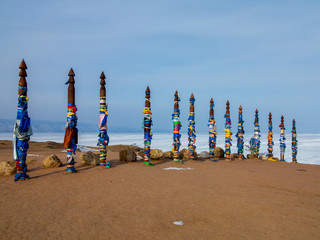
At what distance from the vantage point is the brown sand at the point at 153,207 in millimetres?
5160

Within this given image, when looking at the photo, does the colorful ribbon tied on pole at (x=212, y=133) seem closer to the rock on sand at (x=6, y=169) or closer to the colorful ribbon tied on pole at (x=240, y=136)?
the colorful ribbon tied on pole at (x=240, y=136)

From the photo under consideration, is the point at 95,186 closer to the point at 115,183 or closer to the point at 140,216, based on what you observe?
the point at 115,183

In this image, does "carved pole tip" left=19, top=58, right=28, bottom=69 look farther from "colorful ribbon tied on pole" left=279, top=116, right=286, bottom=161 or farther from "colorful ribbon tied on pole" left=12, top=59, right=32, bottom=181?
"colorful ribbon tied on pole" left=279, top=116, right=286, bottom=161

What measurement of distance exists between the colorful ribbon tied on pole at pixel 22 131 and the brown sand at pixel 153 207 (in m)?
0.58

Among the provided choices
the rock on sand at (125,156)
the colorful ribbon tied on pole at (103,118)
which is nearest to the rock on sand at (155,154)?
the rock on sand at (125,156)

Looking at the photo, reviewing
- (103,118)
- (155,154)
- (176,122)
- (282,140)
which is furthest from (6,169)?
(282,140)

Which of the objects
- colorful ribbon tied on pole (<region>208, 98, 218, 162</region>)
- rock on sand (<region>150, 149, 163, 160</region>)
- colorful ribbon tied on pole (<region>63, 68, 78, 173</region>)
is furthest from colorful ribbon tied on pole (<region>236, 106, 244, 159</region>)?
colorful ribbon tied on pole (<region>63, 68, 78, 173</region>)

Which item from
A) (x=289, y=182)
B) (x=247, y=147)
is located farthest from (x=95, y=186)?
(x=247, y=147)

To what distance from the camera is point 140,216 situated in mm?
6008

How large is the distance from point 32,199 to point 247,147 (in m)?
21.3

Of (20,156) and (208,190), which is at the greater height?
(20,156)

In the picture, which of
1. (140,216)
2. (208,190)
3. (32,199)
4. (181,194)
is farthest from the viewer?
(208,190)

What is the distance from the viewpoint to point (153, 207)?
21.9 feet

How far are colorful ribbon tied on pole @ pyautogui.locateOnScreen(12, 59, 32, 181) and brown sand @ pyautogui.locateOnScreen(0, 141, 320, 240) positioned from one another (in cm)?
58
